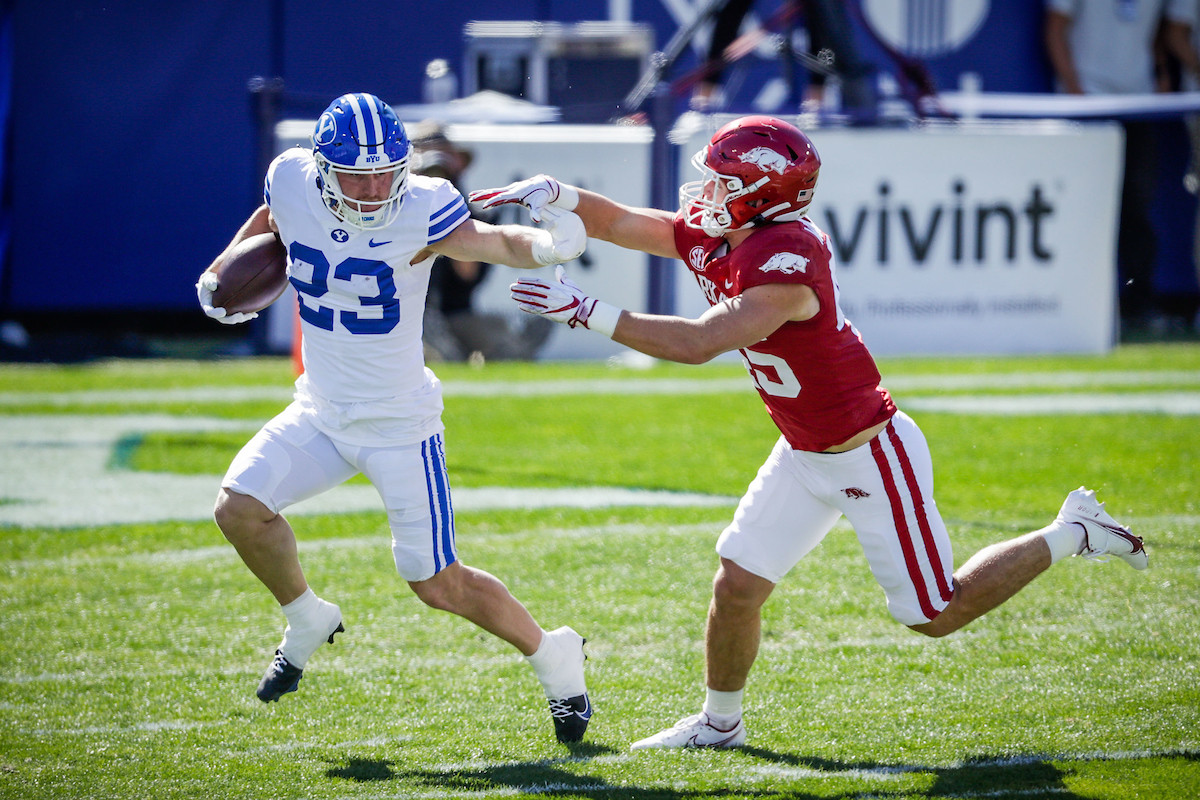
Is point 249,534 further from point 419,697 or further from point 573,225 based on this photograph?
point 573,225

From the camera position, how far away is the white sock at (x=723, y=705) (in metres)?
3.40

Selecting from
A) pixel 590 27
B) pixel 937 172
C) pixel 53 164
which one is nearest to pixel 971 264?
pixel 937 172

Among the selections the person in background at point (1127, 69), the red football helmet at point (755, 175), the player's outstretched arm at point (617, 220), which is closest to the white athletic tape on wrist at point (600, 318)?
the red football helmet at point (755, 175)

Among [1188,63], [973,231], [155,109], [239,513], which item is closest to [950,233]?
[973,231]

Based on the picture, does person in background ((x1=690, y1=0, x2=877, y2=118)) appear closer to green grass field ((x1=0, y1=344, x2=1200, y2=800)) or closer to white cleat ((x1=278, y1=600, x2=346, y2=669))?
green grass field ((x1=0, y1=344, x2=1200, y2=800))

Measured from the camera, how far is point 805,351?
10.7 ft

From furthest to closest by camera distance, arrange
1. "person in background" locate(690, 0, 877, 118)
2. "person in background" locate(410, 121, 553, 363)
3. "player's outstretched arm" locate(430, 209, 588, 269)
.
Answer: "person in background" locate(690, 0, 877, 118), "person in background" locate(410, 121, 553, 363), "player's outstretched arm" locate(430, 209, 588, 269)

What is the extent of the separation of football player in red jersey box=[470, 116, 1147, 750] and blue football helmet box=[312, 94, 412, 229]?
0.28 meters

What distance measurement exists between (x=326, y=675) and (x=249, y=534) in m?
0.68

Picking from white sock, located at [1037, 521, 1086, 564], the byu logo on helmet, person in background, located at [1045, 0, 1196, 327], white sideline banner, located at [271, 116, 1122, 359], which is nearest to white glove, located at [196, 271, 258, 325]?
the byu logo on helmet

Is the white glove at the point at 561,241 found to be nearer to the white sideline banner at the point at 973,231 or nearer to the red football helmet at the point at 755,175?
the red football helmet at the point at 755,175

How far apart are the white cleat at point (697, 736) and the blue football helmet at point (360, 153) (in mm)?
1540

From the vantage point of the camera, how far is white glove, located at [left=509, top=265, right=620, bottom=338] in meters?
3.07

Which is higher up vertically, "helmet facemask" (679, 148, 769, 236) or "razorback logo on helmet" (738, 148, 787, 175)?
"razorback logo on helmet" (738, 148, 787, 175)
